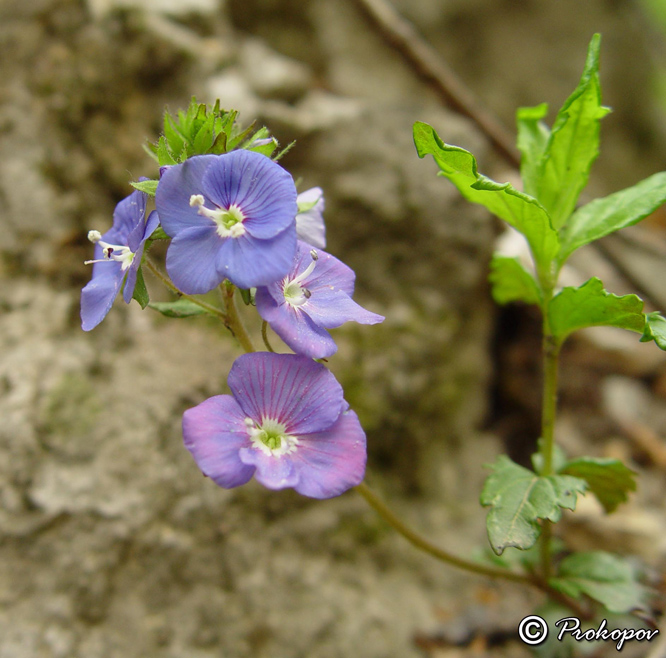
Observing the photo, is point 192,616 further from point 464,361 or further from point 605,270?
point 605,270

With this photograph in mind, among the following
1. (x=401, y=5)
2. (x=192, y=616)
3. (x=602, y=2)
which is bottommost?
(x=192, y=616)

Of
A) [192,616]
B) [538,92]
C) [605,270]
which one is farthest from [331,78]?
[192,616]

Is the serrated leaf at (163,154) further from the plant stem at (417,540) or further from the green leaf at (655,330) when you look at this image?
the green leaf at (655,330)

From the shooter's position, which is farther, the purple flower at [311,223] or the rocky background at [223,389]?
the rocky background at [223,389]

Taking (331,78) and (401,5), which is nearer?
(331,78)

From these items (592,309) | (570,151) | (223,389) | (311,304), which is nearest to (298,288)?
(311,304)

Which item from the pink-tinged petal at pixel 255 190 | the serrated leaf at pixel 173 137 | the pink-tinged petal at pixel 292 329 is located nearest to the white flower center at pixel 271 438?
the pink-tinged petal at pixel 292 329

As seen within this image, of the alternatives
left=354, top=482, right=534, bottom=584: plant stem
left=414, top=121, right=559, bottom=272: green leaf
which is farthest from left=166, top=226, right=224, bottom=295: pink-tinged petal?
left=354, top=482, right=534, bottom=584: plant stem
